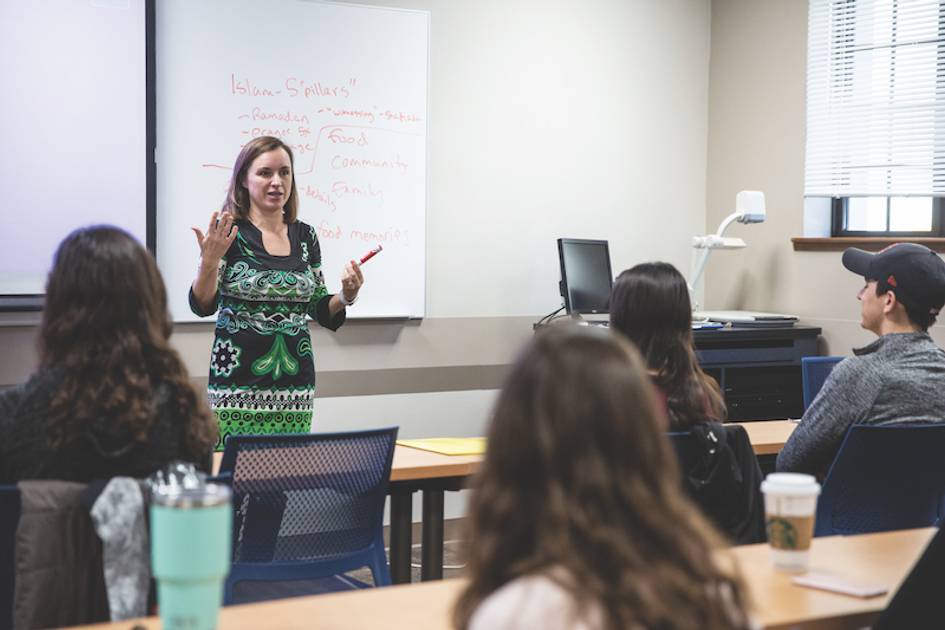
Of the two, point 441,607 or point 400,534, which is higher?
point 441,607

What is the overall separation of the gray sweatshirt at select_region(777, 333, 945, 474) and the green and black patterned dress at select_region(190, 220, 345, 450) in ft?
4.84

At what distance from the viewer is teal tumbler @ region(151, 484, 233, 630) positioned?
1.09 metres

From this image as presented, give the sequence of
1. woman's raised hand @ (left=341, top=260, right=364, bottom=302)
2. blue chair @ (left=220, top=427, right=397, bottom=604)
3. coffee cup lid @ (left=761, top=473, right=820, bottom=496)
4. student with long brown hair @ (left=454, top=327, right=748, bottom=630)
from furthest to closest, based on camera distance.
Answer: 1. woman's raised hand @ (left=341, top=260, right=364, bottom=302)
2. blue chair @ (left=220, top=427, right=397, bottom=604)
3. coffee cup lid @ (left=761, top=473, right=820, bottom=496)
4. student with long brown hair @ (left=454, top=327, right=748, bottom=630)

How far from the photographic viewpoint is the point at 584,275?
4.98 metres

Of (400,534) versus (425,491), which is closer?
(425,491)

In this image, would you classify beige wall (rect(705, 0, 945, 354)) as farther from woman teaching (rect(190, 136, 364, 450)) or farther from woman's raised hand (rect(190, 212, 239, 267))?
woman's raised hand (rect(190, 212, 239, 267))

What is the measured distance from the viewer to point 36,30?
3975mm

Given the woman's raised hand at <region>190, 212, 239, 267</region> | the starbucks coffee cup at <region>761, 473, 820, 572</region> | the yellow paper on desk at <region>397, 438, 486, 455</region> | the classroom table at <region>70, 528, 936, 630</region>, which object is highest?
the woman's raised hand at <region>190, 212, 239, 267</region>

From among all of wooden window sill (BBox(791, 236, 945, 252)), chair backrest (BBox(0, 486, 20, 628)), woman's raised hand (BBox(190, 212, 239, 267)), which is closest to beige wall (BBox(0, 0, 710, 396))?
wooden window sill (BBox(791, 236, 945, 252))

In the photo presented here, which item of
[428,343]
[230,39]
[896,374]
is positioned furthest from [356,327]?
[896,374]

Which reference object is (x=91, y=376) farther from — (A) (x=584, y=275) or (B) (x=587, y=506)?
(A) (x=584, y=275)

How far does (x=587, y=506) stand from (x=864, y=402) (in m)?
1.88

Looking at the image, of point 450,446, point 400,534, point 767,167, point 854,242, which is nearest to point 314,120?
point 450,446

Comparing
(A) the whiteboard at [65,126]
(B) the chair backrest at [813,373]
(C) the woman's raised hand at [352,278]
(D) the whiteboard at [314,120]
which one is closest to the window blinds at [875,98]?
(B) the chair backrest at [813,373]
